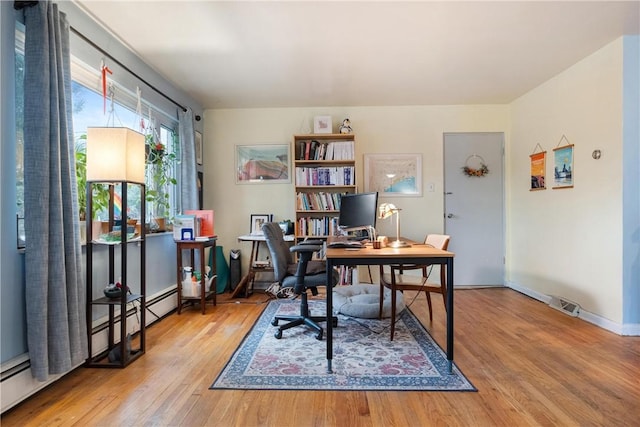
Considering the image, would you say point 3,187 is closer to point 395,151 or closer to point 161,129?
point 161,129

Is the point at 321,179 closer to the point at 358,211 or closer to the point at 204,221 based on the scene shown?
the point at 358,211

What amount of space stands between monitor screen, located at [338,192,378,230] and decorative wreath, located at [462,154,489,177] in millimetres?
1727

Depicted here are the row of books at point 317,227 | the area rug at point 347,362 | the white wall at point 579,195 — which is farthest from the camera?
the row of books at point 317,227

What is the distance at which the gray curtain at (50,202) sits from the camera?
1688mm

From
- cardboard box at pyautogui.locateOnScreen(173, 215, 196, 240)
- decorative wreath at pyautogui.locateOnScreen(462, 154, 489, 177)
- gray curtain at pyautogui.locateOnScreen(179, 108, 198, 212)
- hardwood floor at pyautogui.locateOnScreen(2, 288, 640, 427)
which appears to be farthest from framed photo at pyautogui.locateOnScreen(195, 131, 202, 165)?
decorative wreath at pyautogui.locateOnScreen(462, 154, 489, 177)

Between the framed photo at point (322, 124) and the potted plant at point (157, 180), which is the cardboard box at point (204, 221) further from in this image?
the framed photo at point (322, 124)

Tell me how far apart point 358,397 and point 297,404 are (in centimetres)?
32

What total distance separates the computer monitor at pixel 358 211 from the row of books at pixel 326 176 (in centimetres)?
66

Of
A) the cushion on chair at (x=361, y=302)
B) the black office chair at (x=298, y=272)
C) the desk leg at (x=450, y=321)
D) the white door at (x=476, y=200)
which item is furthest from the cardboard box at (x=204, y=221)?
the white door at (x=476, y=200)

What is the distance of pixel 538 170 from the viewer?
12.0 feet

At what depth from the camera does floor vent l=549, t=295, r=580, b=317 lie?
304 cm

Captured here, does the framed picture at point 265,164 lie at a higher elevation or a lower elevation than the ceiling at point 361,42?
lower

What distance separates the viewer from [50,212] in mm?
1754

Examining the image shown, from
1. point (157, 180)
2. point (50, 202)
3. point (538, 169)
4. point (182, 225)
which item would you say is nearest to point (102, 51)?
point (157, 180)
